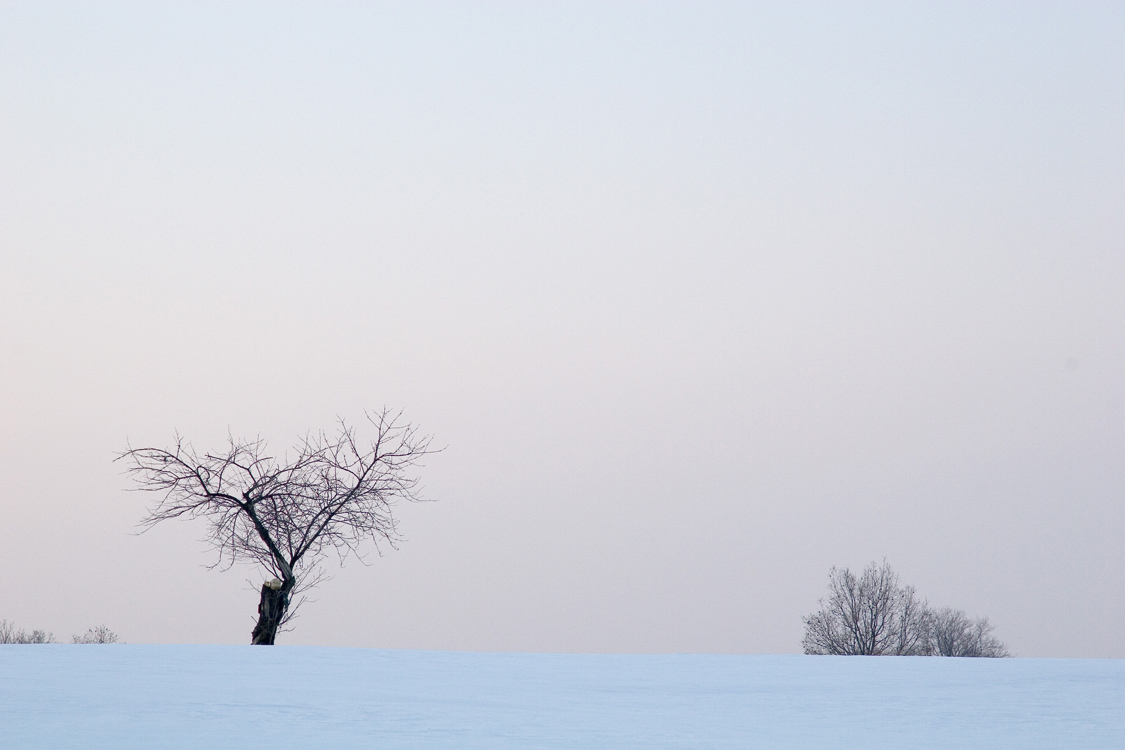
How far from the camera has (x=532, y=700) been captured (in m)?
3.88

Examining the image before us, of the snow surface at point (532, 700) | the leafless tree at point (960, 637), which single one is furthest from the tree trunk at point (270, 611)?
the leafless tree at point (960, 637)

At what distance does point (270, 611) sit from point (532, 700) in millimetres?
8381

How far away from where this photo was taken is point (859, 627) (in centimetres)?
3912

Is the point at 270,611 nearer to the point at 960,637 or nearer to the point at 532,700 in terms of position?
the point at 532,700

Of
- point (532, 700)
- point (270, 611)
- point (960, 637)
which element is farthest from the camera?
point (960, 637)

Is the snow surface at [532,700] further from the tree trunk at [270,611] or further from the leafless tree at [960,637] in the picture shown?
the leafless tree at [960,637]

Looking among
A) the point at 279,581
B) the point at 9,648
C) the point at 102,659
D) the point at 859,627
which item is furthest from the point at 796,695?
the point at 859,627

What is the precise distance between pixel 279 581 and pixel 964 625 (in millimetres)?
38127

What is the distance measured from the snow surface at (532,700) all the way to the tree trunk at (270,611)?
630 centimetres

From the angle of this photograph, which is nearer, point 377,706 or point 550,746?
point 550,746

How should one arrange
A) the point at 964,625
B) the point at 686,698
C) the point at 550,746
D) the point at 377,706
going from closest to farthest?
the point at 550,746, the point at 377,706, the point at 686,698, the point at 964,625

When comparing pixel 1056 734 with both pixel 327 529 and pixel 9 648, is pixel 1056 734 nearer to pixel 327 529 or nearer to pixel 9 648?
pixel 9 648

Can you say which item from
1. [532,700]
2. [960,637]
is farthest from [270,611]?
[960,637]

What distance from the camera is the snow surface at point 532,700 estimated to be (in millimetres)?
3107
